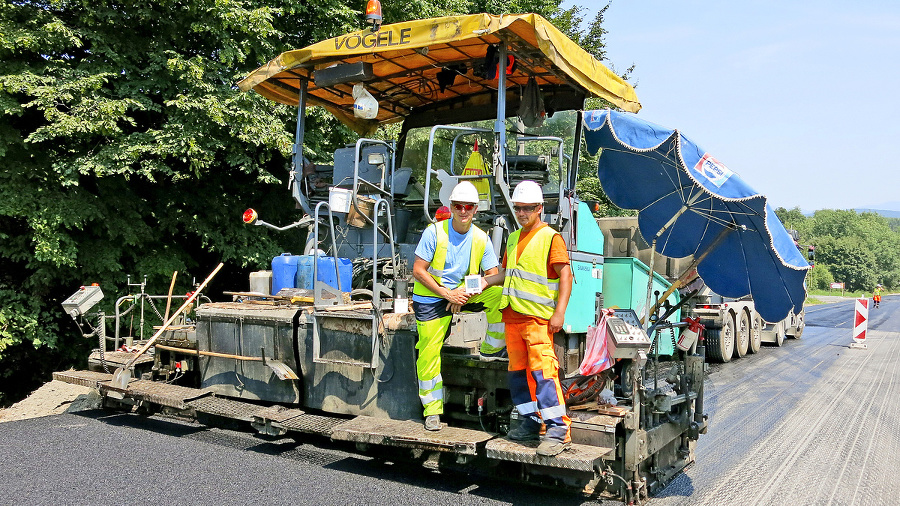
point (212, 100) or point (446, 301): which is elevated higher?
point (212, 100)

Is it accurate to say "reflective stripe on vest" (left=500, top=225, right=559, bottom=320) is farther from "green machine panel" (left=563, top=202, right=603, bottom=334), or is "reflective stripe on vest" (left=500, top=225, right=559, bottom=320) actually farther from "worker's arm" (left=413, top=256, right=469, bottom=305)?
"green machine panel" (left=563, top=202, right=603, bottom=334)

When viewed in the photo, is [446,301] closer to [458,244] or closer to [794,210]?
[458,244]

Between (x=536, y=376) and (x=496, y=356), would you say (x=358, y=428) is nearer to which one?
(x=496, y=356)

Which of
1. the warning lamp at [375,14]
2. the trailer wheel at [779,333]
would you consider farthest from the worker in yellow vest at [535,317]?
the trailer wheel at [779,333]

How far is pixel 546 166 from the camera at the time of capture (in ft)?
20.2

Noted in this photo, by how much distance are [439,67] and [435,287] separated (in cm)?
281

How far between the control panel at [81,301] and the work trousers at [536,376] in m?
4.95

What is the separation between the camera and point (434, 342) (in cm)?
499

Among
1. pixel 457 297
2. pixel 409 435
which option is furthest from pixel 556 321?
pixel 409 435

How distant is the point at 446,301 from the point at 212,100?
695cm

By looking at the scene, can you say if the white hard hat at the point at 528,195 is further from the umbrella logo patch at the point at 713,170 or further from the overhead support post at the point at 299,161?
the overhead support post at the point at 299,161

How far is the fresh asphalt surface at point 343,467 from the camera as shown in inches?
187

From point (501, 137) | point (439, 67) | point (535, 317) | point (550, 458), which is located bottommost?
point (550, 458)

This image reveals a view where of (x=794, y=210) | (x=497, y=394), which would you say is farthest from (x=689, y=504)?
(x=794, y=210)
